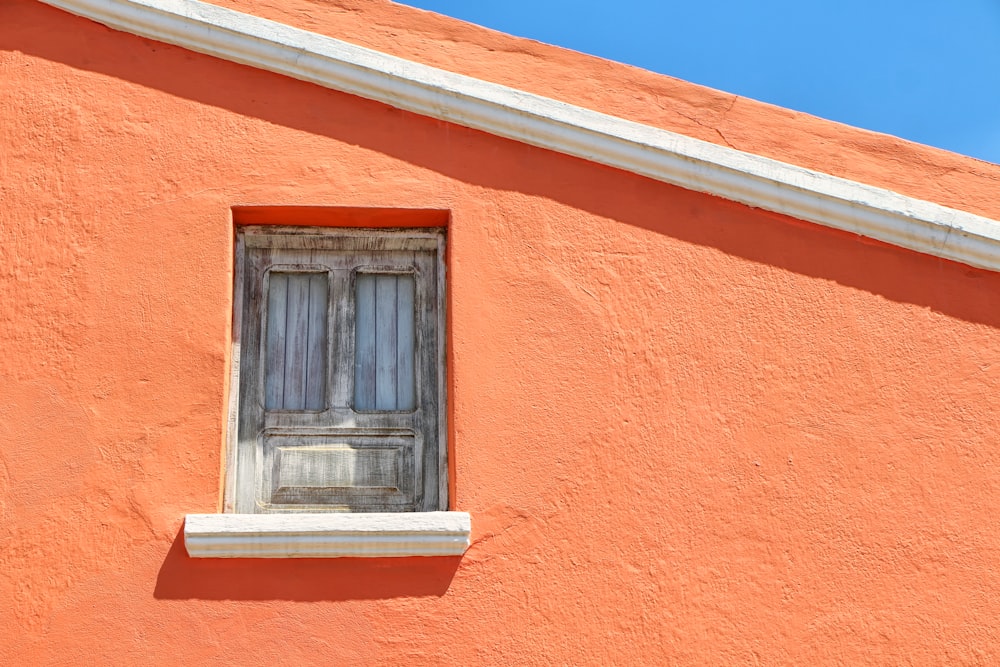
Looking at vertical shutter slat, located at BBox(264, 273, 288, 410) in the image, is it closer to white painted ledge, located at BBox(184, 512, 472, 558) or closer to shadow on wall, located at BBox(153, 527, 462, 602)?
white painted ledge, located at BBox(184, 512, 472, 558)

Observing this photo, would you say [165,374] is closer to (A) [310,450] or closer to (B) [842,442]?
(A) [310,450]

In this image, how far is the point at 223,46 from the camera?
5609mm

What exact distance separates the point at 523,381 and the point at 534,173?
1.00 metres

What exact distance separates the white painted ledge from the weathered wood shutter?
343 mm

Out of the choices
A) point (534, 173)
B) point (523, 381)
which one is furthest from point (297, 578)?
point (534, 173)

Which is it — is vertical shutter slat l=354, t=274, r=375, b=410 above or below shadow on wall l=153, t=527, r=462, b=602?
above

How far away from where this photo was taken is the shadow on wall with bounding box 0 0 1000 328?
5.55 metres

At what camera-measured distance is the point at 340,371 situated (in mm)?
5473

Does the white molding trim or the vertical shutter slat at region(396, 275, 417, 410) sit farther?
the white molding trim

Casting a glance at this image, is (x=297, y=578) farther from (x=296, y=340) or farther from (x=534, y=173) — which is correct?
(x=534, y=173)

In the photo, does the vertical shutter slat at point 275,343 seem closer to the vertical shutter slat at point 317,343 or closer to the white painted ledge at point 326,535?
the vertical shutter slat at point 317,343

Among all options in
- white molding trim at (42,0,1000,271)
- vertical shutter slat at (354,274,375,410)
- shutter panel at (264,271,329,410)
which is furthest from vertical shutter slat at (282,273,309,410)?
white molding trim at (42,0,1000,271)

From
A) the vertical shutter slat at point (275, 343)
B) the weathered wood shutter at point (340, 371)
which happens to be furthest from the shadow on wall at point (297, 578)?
the vertical shutter slat at point (275, 343)

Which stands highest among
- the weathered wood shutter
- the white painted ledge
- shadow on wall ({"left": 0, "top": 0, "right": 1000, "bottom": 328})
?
shadow on wall ({"left": 0, "top": 0, "right": 1000, "bottom": 328})
